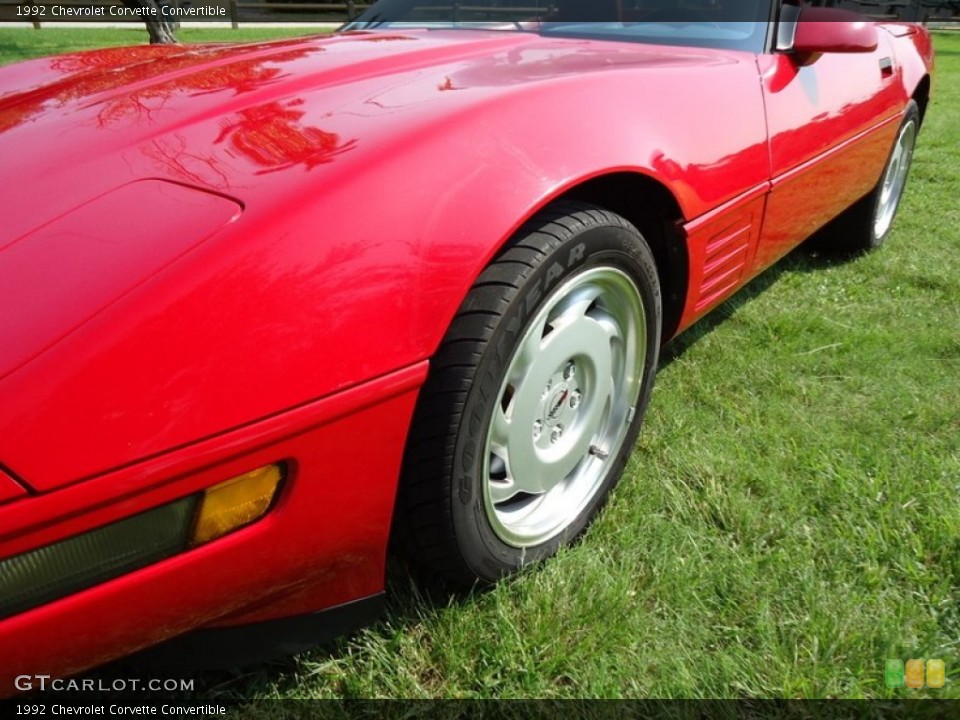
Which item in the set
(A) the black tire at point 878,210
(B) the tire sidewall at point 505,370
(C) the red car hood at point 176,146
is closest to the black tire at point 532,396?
(B) the tire sidewall at point 505,370

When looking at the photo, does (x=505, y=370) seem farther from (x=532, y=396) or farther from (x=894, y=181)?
(x=894, y=181)

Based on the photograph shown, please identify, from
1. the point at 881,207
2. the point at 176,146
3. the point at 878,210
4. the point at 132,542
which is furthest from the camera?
the point at 881,207

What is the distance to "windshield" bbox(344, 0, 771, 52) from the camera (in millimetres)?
2135

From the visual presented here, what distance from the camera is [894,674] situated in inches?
54.1

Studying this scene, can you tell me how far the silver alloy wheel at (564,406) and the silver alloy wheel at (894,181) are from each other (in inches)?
84.4

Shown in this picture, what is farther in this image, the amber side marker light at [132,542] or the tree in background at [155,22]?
the tree in background at [155,22]

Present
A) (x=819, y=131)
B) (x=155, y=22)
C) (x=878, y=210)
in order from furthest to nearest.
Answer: (x=155, y=22) → (x=878, y=210) → (x=819, y=131)

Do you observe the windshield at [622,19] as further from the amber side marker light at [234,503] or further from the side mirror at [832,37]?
the amber side marker light at [234,503]

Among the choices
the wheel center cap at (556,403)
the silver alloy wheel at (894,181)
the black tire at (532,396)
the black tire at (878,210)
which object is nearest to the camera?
the black tire at (532,396)

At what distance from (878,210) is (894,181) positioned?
302mm

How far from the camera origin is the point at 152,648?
1089mm

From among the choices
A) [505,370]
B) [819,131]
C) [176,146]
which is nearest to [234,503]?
[505,370]

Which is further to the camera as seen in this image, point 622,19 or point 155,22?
point 155,22

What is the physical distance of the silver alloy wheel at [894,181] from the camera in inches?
133
